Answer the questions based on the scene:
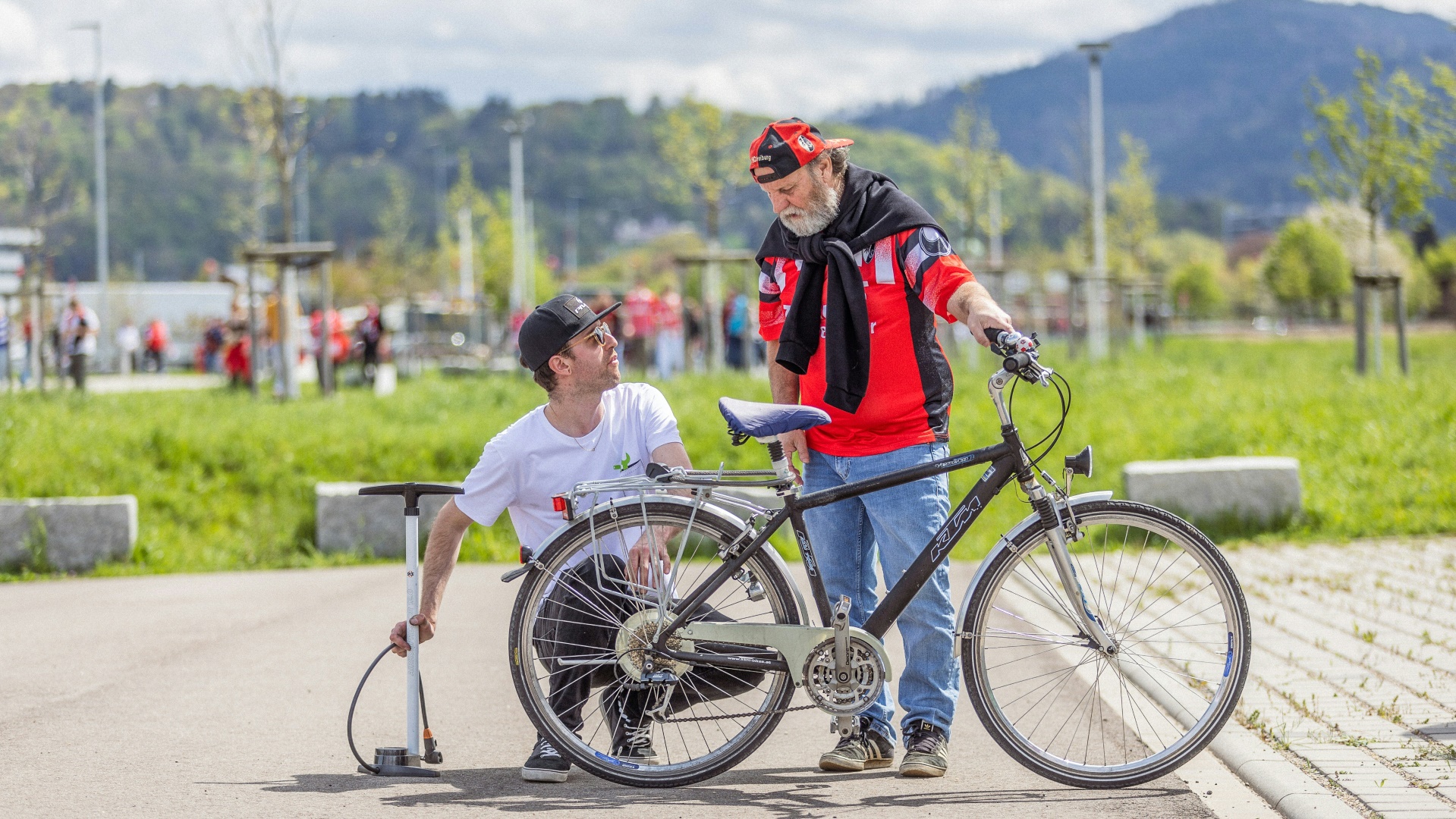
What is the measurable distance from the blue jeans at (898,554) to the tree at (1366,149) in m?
17.5

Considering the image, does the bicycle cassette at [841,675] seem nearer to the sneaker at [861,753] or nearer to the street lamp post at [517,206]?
the sneaker at [861,753]

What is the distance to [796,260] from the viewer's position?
4617mm

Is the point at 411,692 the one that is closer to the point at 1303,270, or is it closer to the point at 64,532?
the point at 64,532

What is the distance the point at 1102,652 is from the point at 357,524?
6.68 metres

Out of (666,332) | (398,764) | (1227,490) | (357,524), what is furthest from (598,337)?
(666,332)

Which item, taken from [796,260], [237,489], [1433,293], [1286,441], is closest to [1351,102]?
[1286,441]

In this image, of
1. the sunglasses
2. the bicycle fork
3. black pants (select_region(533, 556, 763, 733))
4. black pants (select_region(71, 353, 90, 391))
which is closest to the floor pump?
black pants (select_region(533, 556, 763, 733))

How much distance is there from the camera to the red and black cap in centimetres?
438

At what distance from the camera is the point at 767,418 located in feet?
13.6

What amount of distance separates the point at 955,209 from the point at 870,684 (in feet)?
132

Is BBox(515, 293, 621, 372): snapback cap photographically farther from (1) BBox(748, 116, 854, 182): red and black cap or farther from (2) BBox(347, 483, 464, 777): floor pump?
(1) BBox(748, 116, 854, 182): red and black cap

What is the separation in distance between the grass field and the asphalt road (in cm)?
237

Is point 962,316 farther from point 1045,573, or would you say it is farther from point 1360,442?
point 1360,442

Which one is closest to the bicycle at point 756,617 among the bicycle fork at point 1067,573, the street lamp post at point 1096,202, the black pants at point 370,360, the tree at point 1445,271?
the bicycle fork at point 1067,573
